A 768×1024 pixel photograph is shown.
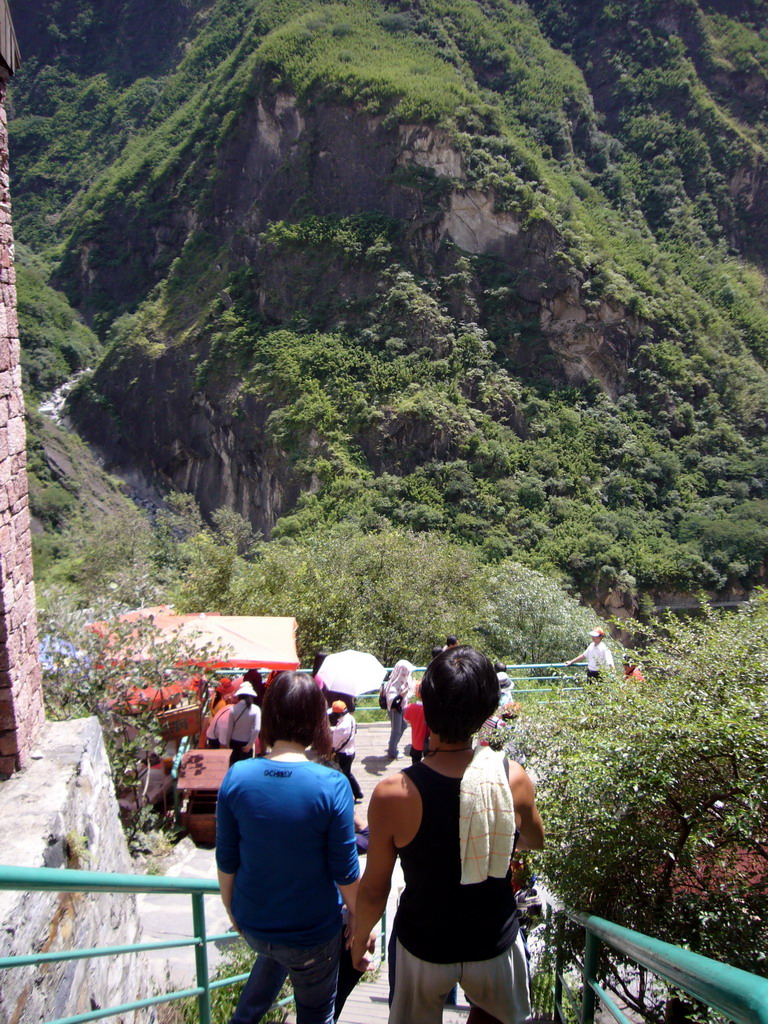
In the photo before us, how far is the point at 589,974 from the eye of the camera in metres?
2.67

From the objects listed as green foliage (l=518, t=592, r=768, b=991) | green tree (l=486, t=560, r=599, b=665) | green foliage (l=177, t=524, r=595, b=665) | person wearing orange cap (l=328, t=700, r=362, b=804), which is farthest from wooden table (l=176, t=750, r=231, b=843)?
green tree (l=486, t=560, r=599, b=665)

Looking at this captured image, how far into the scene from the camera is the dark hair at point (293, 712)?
252 centimetres

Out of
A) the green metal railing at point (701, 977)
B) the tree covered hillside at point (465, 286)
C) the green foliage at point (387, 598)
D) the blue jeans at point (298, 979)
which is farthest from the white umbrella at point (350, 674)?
the tree covered hillside at point (465, 286)

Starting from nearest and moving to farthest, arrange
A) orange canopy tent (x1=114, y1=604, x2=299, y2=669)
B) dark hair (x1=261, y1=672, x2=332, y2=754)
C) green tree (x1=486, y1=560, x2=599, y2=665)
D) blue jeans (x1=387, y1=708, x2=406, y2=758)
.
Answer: dark hair (x1=261, y1=672, x2=332, y2=754)
blue jeans (x1=387, y1=708, x2=406, y2=758)
orange canopy tent (x1=114, y1=604, x2=299, y2=669)
green tree (x1=486, y1=560, x2=599, y2=665)

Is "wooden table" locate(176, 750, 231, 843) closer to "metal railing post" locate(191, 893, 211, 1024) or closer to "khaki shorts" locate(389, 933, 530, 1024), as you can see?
"metal railing post" locate(191, 893, 211, 1024)

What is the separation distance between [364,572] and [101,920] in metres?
15.1

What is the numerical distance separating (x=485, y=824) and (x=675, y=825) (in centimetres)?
234

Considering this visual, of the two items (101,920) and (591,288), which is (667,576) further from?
(101,920)

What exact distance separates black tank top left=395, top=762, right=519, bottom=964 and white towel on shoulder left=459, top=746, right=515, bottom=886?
1.2 inches

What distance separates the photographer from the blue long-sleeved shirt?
7.86 feet

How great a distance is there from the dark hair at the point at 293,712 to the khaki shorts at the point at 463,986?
660mm

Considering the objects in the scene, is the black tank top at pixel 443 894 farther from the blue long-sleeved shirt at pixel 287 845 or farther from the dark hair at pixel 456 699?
the blue long-sleeved shirt at pixel 287 845

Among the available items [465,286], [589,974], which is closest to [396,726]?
[589,974]

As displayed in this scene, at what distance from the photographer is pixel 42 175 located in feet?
260
